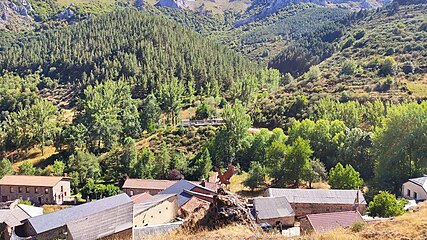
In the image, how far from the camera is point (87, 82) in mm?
97438

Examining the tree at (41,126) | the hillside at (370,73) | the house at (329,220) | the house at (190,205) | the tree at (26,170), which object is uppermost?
the hillside at (370,73)

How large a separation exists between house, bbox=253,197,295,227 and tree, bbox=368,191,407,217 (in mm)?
6092

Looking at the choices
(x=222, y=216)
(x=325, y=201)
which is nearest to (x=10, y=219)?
(x=222, y=216)

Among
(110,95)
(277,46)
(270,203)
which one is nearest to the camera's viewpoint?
(270,203)

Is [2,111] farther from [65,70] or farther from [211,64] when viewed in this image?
[211,64]

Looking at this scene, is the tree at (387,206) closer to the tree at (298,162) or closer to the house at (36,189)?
the tree at (298,162)

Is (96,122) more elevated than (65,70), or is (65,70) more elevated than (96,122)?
(65,70)

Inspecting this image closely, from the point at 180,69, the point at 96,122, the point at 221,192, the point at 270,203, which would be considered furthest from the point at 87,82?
the point at 221,192

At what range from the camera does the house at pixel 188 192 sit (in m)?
32.3

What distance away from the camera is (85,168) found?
162ft

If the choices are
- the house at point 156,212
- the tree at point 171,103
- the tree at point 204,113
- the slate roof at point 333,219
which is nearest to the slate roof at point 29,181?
the house at point 156,212

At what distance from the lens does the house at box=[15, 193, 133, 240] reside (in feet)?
76.0

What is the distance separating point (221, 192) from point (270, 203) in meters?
16.5

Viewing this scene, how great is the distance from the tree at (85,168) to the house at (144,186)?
7.33 m
